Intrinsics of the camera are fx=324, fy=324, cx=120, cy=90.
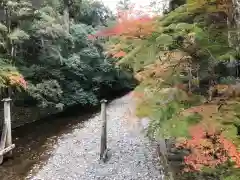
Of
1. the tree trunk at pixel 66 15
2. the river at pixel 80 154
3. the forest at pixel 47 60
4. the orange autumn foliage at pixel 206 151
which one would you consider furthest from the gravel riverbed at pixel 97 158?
the tree trunk at pixel 66 15

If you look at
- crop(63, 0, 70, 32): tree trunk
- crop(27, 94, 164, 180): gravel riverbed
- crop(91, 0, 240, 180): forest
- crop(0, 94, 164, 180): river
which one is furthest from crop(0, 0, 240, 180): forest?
crop(63, 0, 70, 32): tree trunk

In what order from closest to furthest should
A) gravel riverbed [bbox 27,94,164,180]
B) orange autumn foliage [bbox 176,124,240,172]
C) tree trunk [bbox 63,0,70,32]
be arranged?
1. orange autumn foliage [bbox 176,124,240,172]
2. gravel riverbed [bbox 27,94,164,180]
3. tree trunk [bbox 63,0,70,32]

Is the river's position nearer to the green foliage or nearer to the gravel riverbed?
the gravel riverbed

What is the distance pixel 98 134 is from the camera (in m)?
12.8

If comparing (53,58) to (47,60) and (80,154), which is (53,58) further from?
(80,154)

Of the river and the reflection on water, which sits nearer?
the river

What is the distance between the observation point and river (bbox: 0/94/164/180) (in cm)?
845

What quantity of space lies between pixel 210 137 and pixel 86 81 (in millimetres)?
15534

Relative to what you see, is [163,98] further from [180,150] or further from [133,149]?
[133,149]

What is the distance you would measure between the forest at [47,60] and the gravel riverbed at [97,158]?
3.14 metres

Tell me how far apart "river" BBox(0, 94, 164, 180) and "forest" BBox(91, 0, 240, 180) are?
1.61 m

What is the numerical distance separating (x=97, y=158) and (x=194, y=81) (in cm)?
Answer: 529

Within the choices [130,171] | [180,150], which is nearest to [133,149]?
[130,171]

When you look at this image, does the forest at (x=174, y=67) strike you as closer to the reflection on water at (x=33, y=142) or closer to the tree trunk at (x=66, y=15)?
the reflection on water at (x=33, y=142)
